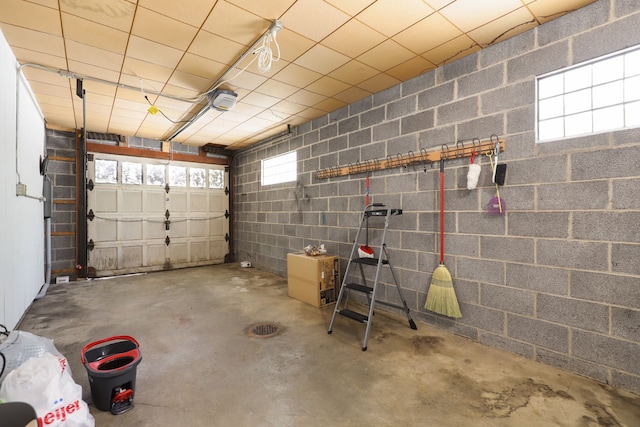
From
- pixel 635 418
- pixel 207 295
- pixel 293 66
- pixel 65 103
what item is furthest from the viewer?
pixel 207 295

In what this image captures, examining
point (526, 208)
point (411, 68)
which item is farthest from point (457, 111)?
point (526, 208)

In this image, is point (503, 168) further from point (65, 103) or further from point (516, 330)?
point (65, 103)

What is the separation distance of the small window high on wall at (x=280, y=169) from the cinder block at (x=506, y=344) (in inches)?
139

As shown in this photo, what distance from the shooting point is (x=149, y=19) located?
2229 mm

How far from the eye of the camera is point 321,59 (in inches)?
111

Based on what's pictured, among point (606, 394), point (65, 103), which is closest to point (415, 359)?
point (606, 394)

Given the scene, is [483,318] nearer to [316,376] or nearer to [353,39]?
[316,376]

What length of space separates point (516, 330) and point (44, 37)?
472 cm

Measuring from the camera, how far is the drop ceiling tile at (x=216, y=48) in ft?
8.13

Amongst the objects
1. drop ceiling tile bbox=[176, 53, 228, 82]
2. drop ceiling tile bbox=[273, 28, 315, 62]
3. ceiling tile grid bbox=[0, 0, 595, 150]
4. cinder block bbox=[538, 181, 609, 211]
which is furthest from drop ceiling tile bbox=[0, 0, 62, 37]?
cinder block bbox=[538, 181, 609, 211]

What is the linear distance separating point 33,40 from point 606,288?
16.3 ft

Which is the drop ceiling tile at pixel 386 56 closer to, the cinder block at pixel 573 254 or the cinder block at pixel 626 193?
the cinder block at pixel 626 193

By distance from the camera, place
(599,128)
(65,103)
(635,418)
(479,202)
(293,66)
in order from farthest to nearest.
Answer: (65,103) → (293,66) → (479,202) → (599,128) → (635,418)

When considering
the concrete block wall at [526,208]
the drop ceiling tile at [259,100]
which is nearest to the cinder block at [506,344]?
the concrete block wall at [526,208]
